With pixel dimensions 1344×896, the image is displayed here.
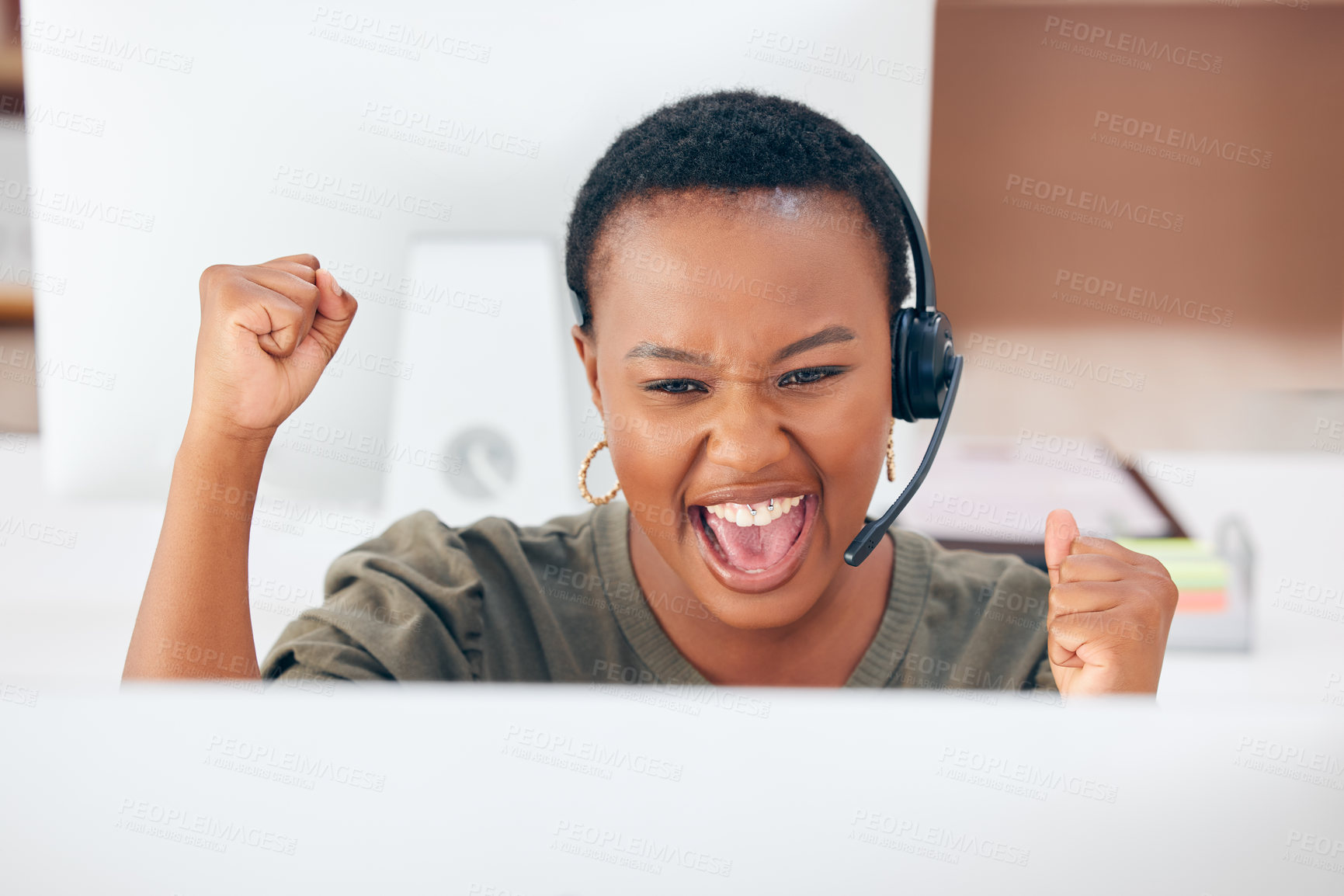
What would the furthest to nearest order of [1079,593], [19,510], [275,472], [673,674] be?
[19,510], [275,472], [673,674], [1079,593]

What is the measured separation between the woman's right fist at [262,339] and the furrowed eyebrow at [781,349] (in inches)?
9.6

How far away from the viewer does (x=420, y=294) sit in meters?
1.18

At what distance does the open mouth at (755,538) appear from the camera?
2.93 ft

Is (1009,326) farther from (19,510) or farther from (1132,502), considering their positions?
(19,510)

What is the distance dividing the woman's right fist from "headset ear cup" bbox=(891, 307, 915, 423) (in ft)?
1.52

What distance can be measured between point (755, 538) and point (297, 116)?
641 mm

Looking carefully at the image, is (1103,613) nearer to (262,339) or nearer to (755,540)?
(755,540)

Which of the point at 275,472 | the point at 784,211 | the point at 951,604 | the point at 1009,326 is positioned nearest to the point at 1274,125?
the point at 1009,326

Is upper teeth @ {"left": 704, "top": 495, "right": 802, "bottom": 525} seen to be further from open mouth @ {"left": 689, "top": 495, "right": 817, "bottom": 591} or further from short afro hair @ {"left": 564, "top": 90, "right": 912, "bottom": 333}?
short afro hair @ {"left": 564, "top": 90, "right": 912, "bottom": 333}

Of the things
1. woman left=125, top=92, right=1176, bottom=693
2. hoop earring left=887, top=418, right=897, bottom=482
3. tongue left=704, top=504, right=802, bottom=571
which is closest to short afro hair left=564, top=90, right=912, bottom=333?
woman left=125, top=92, right=1176, bottom=693

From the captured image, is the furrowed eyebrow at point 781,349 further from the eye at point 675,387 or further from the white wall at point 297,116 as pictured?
the white wall at point 297,116

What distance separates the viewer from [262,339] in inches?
31.7

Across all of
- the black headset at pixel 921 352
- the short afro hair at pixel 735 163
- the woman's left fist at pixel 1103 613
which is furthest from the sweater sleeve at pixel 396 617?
the woman's left fist at pixel 1103 613

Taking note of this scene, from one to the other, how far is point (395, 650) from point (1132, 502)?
1.24m
